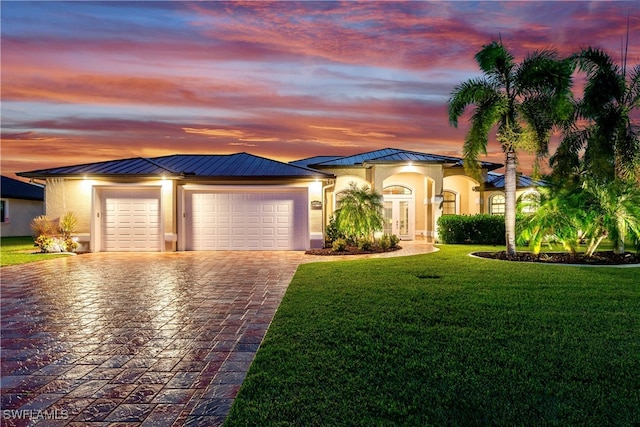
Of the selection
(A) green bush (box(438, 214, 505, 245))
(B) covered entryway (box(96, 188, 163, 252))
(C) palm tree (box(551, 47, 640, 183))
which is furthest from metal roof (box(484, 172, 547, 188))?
(B) covered entryway (box(96, 188, 163, 252))

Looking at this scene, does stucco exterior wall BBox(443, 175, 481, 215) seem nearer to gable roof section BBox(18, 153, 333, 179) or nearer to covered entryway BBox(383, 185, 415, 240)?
covered entryway BBox(383, 185, 415, 240)

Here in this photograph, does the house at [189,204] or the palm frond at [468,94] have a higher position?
the palm frond at [468,94]

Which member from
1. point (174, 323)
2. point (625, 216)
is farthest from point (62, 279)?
point (625, 216)

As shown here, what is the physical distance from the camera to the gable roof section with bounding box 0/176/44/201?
89.1 feet

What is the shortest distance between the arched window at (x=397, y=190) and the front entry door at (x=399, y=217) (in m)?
0.32

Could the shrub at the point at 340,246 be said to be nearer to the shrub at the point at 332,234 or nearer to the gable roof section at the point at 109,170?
the shrub at the point at 332,234

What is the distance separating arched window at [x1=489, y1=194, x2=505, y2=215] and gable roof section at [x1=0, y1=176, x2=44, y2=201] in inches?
1169

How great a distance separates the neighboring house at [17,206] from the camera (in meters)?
26.8

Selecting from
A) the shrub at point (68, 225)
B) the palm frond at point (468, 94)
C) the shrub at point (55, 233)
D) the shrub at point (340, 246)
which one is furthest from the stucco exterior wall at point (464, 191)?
the shrub at point (55, 233)

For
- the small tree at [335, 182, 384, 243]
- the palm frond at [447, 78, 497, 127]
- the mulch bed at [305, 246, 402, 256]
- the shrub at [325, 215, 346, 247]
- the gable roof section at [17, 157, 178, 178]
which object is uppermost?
the palm frond at [447, 78, 497, 127]

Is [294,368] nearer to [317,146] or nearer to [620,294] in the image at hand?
[620,294]

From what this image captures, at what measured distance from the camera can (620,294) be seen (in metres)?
7.04

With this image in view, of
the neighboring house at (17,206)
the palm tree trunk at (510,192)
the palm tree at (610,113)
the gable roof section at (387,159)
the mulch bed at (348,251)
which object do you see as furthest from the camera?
the neighboring house at (17,206)

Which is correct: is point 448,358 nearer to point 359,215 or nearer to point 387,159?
point 359,215
